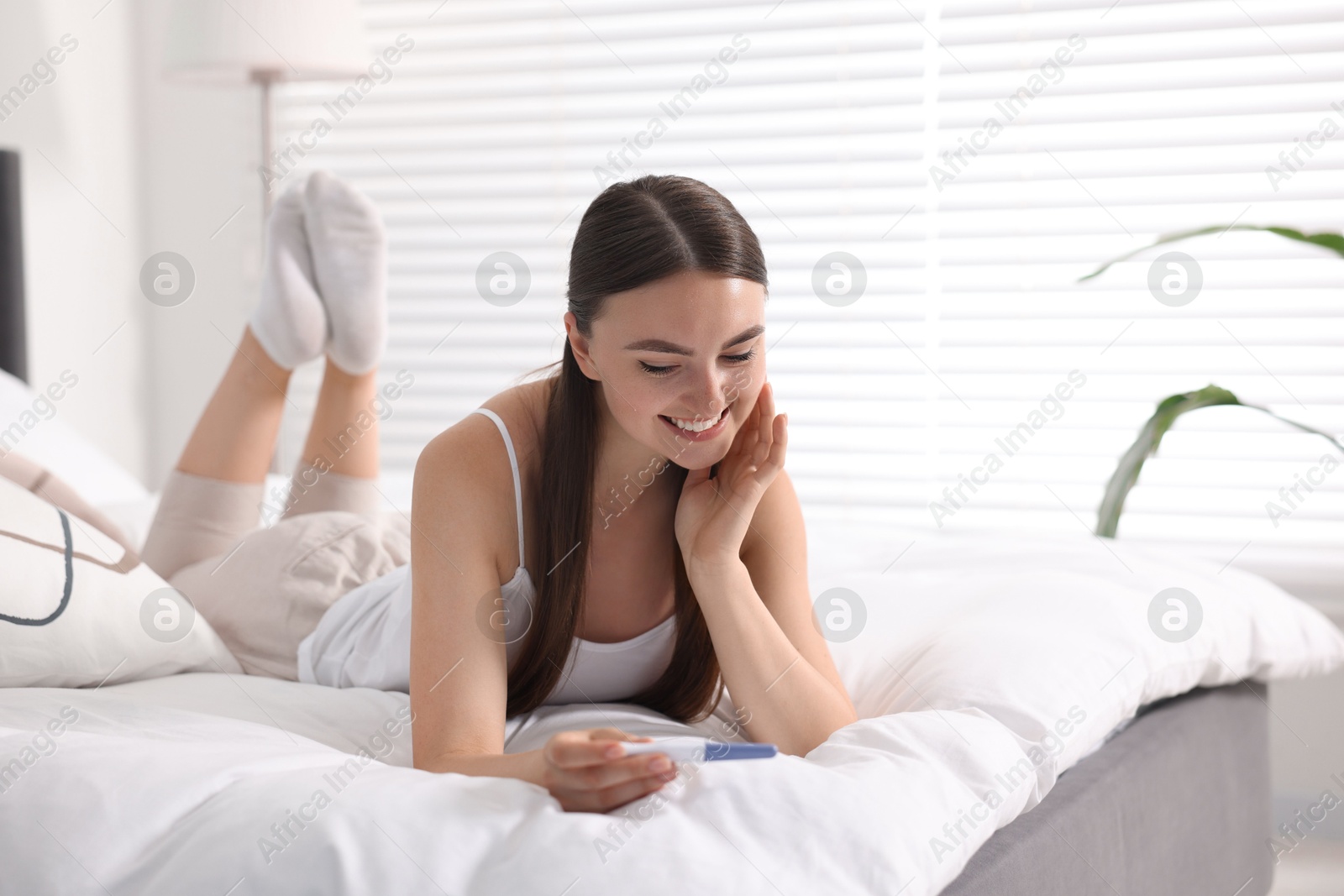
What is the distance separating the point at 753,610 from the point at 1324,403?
149 centimetres

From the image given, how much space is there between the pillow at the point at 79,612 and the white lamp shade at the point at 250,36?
1.46 meters

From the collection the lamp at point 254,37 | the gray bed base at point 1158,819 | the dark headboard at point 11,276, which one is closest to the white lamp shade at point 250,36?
the lamp at point 254,37

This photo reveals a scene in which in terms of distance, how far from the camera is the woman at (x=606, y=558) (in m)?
0.91

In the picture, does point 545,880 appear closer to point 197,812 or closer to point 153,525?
point 197,812

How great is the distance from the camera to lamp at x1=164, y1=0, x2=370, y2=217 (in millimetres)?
2350

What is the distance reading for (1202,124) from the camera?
2135 mm

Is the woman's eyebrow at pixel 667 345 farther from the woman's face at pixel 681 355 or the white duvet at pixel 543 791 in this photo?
the white duvet at pixel 543 791

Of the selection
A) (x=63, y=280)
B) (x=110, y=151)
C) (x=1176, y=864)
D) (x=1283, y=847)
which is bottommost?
(x=1283, y=847)

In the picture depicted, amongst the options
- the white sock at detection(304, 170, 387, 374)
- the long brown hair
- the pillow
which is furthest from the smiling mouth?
the white sock at detection(304, 170, 387, 374)

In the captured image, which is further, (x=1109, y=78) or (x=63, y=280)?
(x=63, y=280)

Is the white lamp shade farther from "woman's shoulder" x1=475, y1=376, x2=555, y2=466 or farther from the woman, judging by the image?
"woman's shoulder" x1=475, y1=376, x2=555, y2=466

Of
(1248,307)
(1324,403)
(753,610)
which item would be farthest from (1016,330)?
(753,610)

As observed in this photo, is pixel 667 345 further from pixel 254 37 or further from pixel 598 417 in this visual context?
pixel 254 37

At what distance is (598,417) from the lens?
1075 mm
